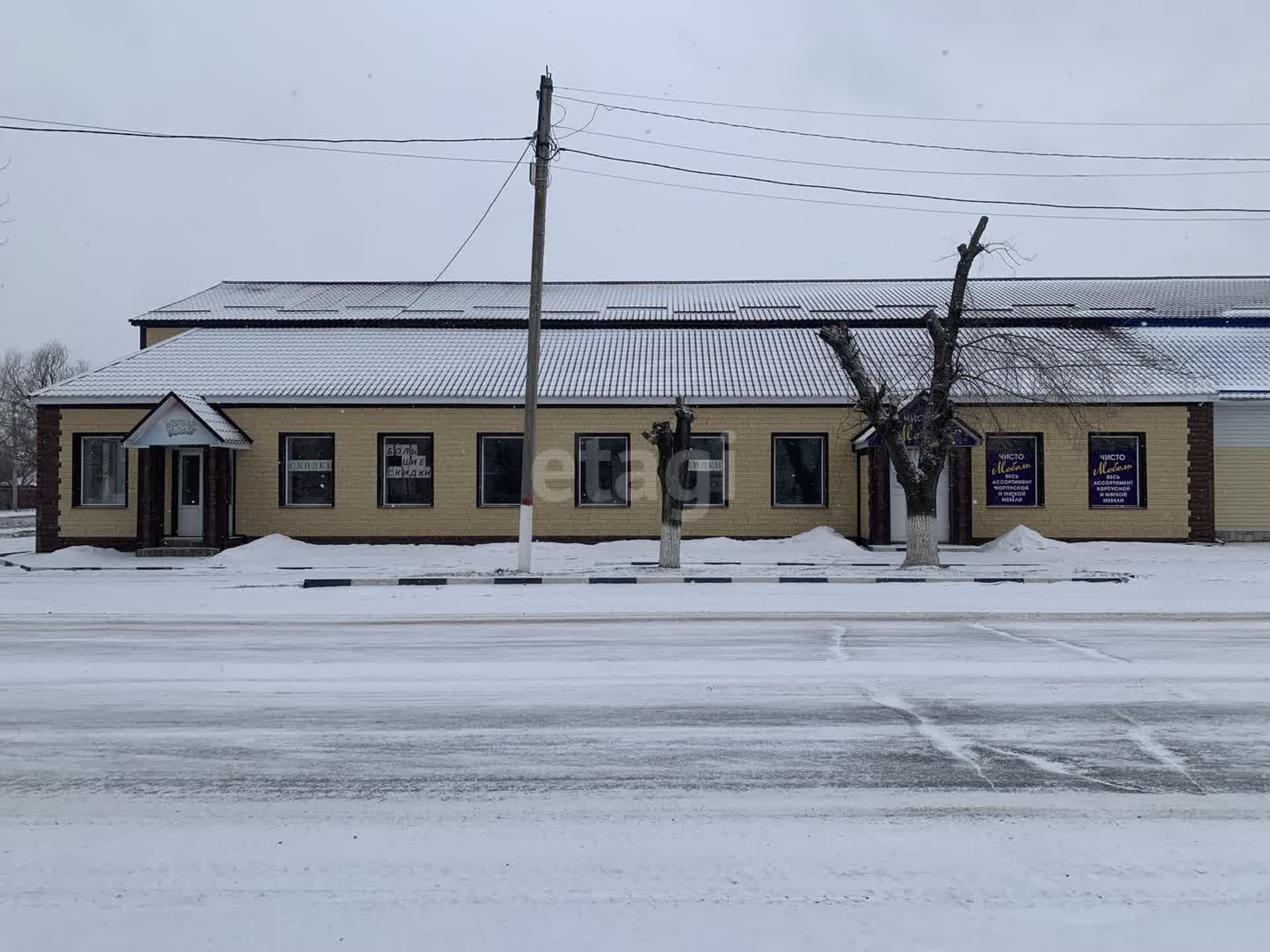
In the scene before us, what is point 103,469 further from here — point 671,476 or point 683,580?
point 683,580

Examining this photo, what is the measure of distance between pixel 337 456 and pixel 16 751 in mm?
18093

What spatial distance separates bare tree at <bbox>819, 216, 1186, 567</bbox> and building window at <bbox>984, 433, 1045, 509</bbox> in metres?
1.21

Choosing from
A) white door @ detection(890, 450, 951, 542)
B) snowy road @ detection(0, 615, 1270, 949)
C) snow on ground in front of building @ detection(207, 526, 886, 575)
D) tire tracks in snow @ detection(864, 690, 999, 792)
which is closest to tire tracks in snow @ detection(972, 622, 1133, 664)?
snowy road @ detection(0, 615, 1270, 949)

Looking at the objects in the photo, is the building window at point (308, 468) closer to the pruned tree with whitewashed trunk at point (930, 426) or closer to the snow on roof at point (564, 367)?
the snow on roof at point (564, 367)

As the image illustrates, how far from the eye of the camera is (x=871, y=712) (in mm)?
6984

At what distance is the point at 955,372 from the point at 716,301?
1599cm

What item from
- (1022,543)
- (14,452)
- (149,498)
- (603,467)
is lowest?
(1022,543)

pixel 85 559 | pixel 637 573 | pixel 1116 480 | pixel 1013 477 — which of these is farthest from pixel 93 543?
pixel 1116 480

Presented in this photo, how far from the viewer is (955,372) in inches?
733

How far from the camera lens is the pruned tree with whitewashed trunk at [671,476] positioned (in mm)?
18578

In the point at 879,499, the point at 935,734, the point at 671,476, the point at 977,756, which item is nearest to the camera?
the point at 977,756

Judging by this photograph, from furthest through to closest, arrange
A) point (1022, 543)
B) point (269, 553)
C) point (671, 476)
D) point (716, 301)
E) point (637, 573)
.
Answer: point (716, 301), point (1022, 543), point (269, 553), point (671, 476), point (637, 573)

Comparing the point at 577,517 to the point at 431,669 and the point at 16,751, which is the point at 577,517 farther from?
the point at 16,751

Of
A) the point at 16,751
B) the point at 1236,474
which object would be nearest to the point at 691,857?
the point at 16,751
